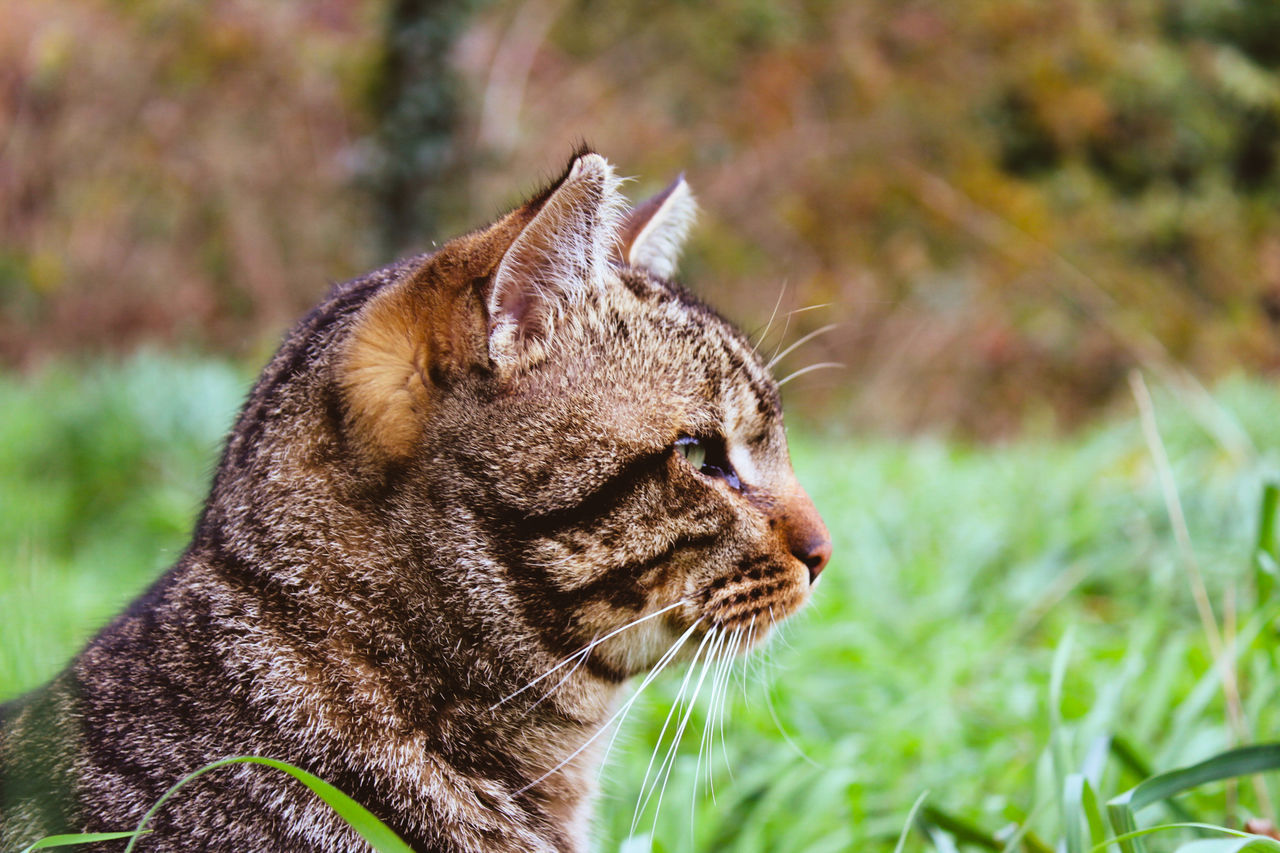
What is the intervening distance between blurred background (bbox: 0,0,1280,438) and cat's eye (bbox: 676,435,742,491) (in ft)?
15.2

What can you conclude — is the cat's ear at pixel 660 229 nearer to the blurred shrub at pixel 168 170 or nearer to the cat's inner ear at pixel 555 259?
the cat's inner ear at pixel 555 259

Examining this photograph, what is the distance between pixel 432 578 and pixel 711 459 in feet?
1.64

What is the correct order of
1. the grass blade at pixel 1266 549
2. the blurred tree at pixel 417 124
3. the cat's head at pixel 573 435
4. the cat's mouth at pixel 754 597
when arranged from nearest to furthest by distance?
the cat's head at pixel 573 435 < the cat's mouth at pixel 754 597 < the grass blade at pixel 1266 549 < the blurred tree at pixel 417 124

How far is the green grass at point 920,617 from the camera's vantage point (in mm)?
1944

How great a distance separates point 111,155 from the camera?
751 centimetres

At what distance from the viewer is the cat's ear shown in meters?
1.89

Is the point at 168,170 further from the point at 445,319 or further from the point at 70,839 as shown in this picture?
the point at 70,839

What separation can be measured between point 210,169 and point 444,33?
8.49 feet

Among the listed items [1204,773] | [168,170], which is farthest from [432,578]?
[168,170]

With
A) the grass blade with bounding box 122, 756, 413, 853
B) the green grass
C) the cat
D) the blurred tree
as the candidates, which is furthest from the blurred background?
the grass blade with bounding box 122, 756, 413, 853

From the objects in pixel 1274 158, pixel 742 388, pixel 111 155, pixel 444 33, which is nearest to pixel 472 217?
pixel 444 33

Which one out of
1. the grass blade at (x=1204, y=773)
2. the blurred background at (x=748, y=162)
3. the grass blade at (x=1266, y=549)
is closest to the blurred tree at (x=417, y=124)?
the blurred background at (x=748, y=162)

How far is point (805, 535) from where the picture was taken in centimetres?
162

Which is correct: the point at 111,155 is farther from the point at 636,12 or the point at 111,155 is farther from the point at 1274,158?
the point at 1274,158
